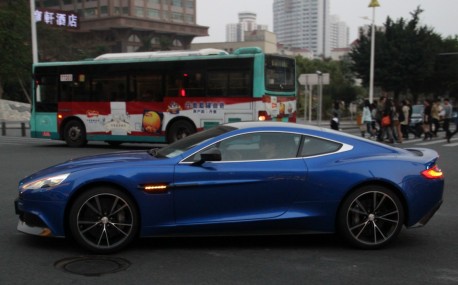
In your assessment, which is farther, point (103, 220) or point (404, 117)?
point (404, 117)

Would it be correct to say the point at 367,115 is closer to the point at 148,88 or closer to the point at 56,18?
the point at 148,88

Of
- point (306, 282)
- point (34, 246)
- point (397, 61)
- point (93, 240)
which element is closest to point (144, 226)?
point (93, 240)

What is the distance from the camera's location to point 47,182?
4871mm

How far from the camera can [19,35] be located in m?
44.4

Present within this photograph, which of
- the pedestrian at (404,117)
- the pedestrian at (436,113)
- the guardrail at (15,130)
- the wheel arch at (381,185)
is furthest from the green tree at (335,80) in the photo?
the wheel arch at (381,185)

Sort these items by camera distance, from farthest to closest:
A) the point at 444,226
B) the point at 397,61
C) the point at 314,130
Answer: the point at 397,61
the point at 444,226
the point at 314,130

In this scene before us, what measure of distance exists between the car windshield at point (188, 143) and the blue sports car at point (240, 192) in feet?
0.17

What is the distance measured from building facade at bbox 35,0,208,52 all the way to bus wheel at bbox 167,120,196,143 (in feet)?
239

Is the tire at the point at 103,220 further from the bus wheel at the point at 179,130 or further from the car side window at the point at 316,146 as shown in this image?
the bus wheel at the point at 179,130

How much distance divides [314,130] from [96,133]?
475 inches

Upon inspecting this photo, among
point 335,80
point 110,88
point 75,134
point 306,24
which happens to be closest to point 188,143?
point 110,88

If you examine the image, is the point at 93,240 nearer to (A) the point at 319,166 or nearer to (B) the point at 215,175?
(B) the point at 215,175

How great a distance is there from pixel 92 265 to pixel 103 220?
49 centimetres

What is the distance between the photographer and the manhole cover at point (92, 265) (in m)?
4.40
